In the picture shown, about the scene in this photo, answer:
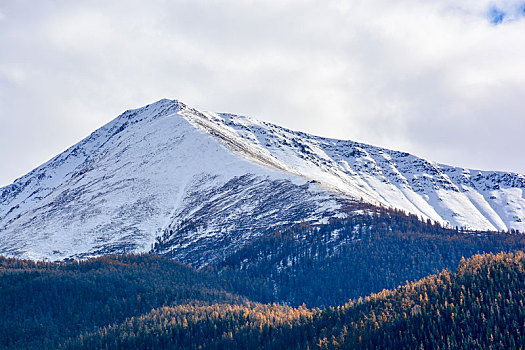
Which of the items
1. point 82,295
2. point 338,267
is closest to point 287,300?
point 338,267

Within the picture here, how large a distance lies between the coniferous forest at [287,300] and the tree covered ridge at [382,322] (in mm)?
273

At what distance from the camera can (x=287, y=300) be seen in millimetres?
183125

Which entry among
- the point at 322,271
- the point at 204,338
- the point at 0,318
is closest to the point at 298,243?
the point at 322,271

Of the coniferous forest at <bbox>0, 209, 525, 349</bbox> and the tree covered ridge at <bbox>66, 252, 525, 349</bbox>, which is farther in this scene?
the coniferous forest at <bbox>0, 209, 525, 349</bbox>

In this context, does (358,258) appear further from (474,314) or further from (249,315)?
(474,314)

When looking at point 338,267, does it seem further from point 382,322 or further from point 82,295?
point 82,295

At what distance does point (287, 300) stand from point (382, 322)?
7064 cm

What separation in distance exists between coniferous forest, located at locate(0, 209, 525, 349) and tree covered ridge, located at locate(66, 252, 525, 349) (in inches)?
10.8

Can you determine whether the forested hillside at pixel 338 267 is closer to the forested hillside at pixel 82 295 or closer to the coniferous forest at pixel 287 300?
the coniferous forest at pixel 287 300

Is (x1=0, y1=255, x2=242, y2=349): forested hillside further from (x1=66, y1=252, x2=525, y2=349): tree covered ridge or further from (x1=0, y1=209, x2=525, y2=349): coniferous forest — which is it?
(x1=66, y1=252, x2=525, y2=349): tree covered ridge

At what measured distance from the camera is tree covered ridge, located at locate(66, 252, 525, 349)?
341 feet

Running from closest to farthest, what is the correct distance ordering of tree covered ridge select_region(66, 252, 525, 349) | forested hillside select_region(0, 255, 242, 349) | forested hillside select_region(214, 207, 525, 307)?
1. tree covered ridge select_region(66, 252, 525, 349)
2. forested hillside select_region(0, 255, 242, 349)
3. forested hillside select_region(214, 207, 525, 307)

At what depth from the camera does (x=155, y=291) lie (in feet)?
558

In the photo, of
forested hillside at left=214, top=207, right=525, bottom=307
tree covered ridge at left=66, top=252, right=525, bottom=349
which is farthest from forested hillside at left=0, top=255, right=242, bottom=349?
forested hillside at left=214, top=207, right=525, bottom=307
